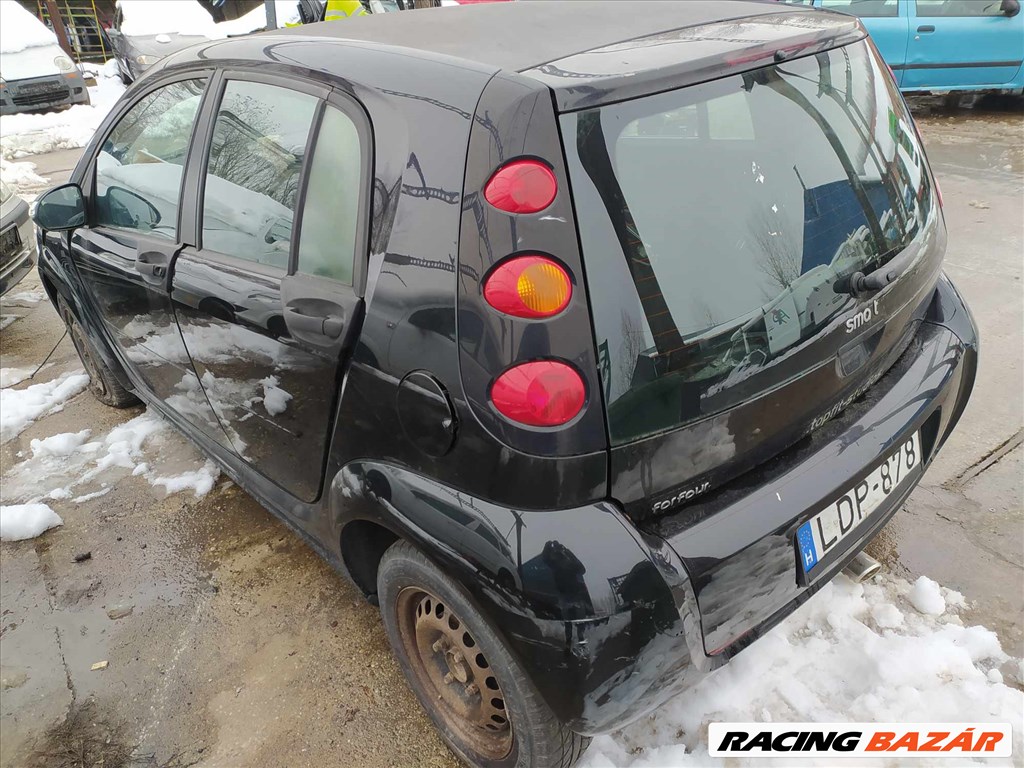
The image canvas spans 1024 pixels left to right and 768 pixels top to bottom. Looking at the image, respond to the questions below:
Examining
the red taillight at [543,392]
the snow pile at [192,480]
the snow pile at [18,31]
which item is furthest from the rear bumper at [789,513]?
the snow pile at [18,31]

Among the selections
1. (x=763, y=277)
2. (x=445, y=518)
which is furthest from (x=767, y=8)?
(x=445, y=518)

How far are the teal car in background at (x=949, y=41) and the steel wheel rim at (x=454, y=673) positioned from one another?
318 inches

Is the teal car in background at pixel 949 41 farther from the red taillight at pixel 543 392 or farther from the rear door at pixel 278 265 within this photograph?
the red taillight at pixel 543 392

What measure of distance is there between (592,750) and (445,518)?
2.60 feet

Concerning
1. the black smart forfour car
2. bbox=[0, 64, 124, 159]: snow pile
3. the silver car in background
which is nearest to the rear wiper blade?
the black smart forfour car

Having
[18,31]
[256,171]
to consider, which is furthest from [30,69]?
[256,171]

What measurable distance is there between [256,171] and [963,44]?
833 centimetres

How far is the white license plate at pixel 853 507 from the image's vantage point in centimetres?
154

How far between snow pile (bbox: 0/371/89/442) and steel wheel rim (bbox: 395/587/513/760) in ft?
9.34

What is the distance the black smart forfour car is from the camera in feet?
4.28

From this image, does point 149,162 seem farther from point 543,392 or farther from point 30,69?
point 30,69

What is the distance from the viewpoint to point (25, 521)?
9.45 ft

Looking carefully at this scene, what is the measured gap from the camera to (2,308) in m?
5.21

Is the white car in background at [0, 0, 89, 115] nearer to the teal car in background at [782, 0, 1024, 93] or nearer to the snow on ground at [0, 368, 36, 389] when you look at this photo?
the snow on ground at [0, 368, 36, 389]
